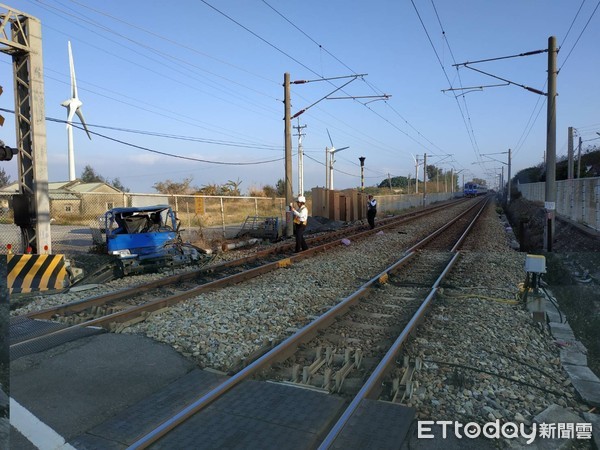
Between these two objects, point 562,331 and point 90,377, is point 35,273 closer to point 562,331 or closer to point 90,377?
point 90,377

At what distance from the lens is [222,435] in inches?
147

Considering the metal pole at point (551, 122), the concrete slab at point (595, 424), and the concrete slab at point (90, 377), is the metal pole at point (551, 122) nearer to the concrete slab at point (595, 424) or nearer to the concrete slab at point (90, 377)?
the concrete slab at point (595, 424)

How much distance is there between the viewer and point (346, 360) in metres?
5.36

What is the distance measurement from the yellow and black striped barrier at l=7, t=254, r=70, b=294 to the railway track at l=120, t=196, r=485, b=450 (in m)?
6.88

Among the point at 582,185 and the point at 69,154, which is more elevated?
the point at 69,154

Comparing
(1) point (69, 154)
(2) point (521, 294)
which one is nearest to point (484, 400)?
(2) point (521, 294)

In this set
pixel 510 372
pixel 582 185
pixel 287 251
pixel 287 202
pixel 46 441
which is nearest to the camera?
pixel 46 441

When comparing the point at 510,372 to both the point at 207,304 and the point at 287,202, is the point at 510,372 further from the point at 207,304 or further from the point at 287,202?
the point at 287,202

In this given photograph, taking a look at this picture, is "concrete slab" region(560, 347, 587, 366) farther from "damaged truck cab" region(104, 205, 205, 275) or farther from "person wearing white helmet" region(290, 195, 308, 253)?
"person wearing white helmet" region(290, 195, 308, 253)

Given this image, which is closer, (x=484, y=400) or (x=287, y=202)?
(x=484, y=400)

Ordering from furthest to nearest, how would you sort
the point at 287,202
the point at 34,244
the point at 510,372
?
1. the point at 287,202
2. the point at 34,244
3. the point at 510,372

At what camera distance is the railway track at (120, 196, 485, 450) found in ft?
13.1

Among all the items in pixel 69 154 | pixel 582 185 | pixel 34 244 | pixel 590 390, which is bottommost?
pixel 590 390

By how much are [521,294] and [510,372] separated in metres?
3.86
